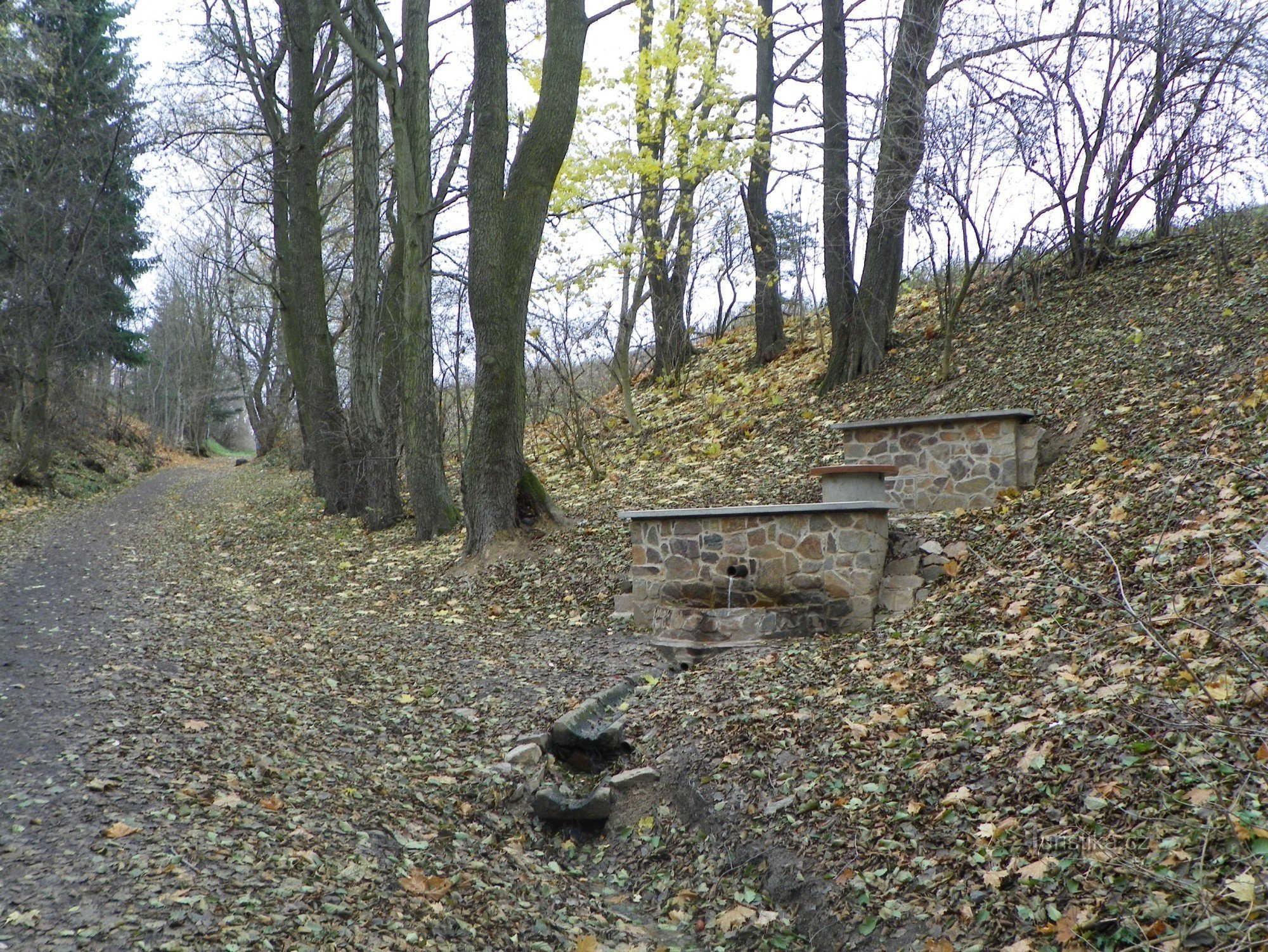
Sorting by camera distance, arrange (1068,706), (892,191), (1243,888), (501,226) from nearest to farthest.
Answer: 1. (1243,888)
2. (1068,706)
3. (501,226)
4. (892,191)

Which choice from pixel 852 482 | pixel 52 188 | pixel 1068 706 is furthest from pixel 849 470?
pixel 52 188

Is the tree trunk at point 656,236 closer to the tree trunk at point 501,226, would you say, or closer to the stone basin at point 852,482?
the tree trunk at point 501,226

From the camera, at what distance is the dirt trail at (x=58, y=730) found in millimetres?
2822

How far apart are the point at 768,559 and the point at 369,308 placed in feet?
25.7

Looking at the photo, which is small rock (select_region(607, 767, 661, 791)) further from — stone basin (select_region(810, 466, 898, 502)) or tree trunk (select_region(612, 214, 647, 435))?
tree trunk (select_region(612, 214, 647, 435))

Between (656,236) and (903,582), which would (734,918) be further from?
(656,236)

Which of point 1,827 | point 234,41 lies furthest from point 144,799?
point 234,41

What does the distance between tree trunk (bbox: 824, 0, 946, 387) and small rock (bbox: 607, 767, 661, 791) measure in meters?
8.06

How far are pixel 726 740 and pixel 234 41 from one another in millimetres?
15105

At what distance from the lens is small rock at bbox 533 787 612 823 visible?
467cm

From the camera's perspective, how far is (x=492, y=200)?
9.35 meters

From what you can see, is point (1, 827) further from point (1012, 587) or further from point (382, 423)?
point (382, 423)

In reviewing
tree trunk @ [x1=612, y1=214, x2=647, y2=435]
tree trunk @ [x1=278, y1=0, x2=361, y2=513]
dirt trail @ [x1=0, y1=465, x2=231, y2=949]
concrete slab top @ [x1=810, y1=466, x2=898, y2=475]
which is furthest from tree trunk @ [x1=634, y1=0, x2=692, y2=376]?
dirt trail @ [x1=0, y1=465, x2=231, y2=949]

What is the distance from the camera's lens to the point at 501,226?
9352mm
